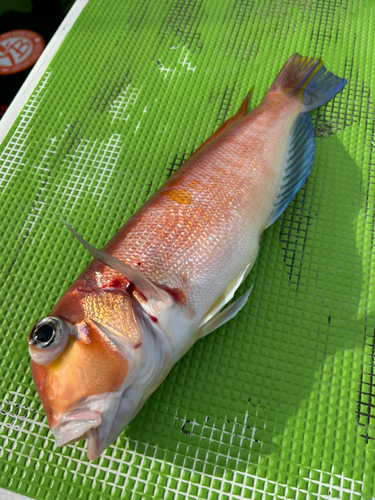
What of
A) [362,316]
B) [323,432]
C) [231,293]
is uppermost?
[231,293]

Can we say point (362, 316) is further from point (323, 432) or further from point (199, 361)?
point (199, 361)

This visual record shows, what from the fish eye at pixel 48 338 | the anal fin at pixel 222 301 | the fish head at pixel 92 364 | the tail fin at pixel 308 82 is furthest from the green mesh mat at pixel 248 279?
the fish eye at pixel 48 338

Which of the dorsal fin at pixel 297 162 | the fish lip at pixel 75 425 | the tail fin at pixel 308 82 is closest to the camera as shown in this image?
the fish lip at pixel 75 425

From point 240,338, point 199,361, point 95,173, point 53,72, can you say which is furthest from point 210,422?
point 53,72

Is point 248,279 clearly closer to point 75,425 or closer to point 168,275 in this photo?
point 168,275

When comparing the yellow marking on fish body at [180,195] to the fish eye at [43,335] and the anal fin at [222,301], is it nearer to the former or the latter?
the anal fin at [222,301]

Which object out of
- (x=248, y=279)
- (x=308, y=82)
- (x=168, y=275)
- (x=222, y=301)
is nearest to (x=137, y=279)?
(x=168, y=275)
